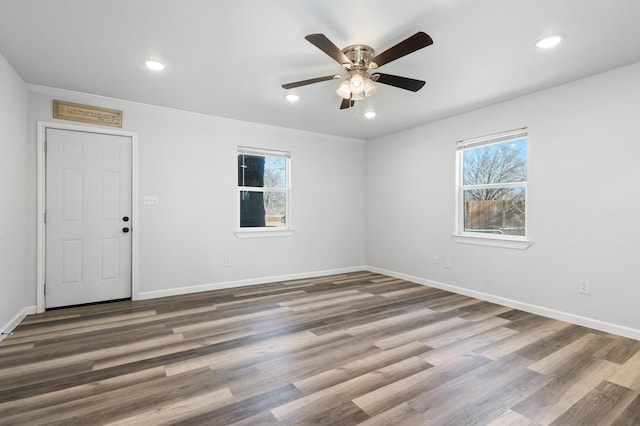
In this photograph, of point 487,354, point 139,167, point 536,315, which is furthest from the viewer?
point 139,167

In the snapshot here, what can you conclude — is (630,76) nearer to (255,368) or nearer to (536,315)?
(536,315)

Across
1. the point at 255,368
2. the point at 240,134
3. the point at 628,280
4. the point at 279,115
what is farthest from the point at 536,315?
the point at 240,134

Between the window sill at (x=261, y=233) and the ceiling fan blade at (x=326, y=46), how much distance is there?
3.14 meters

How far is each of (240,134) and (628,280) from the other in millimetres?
4862

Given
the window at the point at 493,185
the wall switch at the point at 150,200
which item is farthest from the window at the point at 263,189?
the window at the point at 493,185

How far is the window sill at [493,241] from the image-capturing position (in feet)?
12.3

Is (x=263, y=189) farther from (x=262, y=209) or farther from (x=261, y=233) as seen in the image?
(x=261, y=233)

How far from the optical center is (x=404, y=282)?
5.11 meters

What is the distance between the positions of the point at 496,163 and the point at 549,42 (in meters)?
1.82

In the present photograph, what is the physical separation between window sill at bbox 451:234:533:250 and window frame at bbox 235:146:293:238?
103 inches

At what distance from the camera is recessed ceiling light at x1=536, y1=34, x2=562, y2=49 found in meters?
2.46

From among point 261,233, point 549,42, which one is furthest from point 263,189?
point 549,42

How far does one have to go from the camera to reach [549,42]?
2533mm

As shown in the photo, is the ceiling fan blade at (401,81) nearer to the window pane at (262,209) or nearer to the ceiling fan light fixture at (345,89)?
the ceiling fan light fixture at (345,89)
